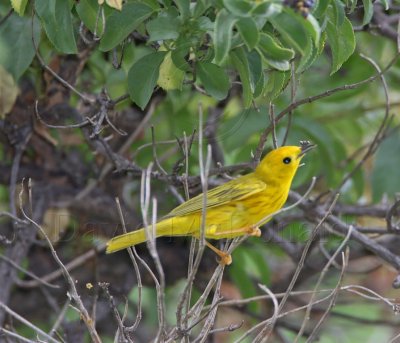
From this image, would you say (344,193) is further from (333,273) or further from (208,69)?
(208,69)

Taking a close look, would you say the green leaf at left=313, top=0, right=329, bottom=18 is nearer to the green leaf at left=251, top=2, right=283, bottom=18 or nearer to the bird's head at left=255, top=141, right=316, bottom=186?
the green leaf at left=251, top=2, right=283, bottom=18

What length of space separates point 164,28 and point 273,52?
1.27 feet

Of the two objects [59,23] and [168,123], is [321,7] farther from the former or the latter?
[168,123]

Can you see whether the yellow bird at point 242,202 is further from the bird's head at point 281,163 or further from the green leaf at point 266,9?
the green leaf at point 266,9

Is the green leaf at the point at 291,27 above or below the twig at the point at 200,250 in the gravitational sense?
above

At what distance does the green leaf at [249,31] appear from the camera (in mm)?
2326

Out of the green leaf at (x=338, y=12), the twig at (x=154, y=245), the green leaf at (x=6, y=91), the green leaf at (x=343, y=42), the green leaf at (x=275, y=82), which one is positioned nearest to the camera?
the twig at (x=154, y=245)

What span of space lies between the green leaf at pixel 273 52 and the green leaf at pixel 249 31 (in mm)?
144

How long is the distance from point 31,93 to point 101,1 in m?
1.70

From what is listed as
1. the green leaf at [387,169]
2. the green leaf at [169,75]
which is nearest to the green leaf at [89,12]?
the green leaf at [169,75]

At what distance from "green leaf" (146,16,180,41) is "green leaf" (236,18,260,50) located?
0.39 metres

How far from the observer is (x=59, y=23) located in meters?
2.84

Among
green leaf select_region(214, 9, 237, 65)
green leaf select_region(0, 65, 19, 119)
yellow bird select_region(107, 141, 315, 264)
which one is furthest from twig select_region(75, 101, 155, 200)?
green leaf select_region(214, 9, 237, 65)

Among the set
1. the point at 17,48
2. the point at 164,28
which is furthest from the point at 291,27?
the point at 17,48
